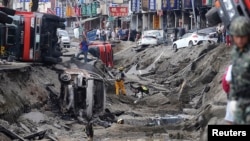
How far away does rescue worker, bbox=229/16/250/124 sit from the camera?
18.5ft

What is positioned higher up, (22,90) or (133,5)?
(133,5)

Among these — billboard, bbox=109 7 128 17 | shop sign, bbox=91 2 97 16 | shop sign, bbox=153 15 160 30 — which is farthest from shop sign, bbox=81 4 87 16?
shop sign, bbox=153 15 160 30

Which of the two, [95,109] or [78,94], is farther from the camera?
[95,109]

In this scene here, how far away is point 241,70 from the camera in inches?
223

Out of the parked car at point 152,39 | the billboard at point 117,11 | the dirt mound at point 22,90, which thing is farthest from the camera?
the billboard at point 117,11

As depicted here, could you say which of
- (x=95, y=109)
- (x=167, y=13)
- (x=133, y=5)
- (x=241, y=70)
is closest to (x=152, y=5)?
(x=167, y=13)

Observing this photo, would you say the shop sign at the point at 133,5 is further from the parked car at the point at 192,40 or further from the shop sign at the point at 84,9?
the parked car at the point at 192,40

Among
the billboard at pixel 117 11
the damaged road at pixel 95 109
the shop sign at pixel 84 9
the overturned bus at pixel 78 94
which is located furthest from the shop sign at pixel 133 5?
the overturned bus at pixel 78 94

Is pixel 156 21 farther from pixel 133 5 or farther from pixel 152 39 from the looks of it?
pixel 152 39

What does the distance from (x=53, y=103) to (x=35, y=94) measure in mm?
670

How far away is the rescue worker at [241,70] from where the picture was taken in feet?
18.5

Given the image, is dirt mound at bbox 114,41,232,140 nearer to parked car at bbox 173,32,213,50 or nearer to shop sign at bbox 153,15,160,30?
parked car at bbox 173,32,213,50

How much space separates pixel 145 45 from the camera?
150ft

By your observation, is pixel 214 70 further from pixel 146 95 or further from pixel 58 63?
pixel 58 63
